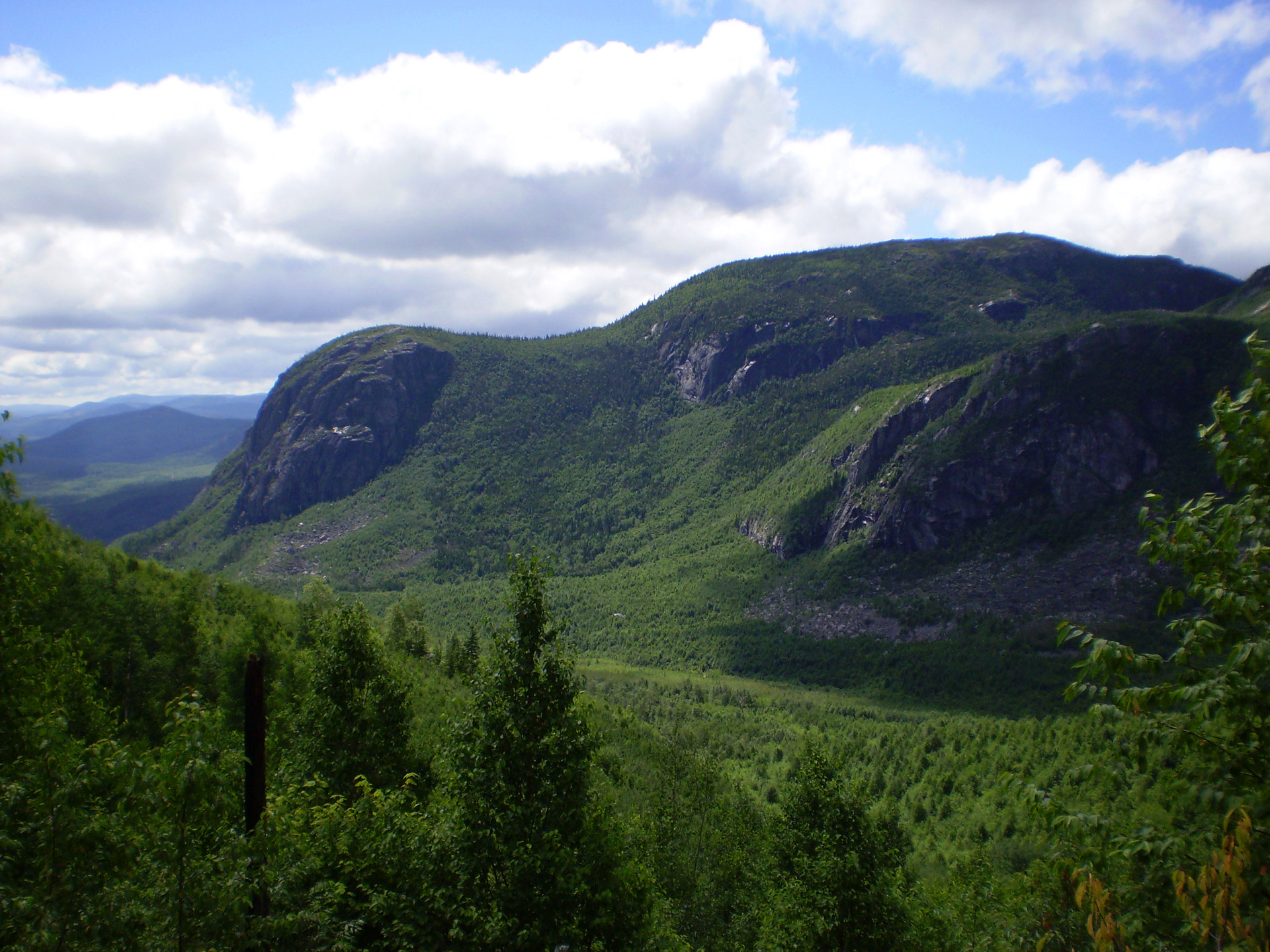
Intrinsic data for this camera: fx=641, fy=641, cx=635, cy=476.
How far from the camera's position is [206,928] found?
966cm

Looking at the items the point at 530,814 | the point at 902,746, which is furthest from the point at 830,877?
the point at 902,746

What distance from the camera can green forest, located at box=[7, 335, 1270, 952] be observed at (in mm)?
6699

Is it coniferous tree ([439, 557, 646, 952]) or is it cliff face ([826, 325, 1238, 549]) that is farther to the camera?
cliff face ([826, 325, 1238, 549])

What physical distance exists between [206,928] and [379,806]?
7.21 meters

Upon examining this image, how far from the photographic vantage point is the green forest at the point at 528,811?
6699mm

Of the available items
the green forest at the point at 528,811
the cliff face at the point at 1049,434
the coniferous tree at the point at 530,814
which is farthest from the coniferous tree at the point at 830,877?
the cliff face at the point at 1049,434

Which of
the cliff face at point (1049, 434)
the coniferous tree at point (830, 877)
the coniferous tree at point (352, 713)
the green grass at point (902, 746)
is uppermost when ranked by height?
the cliff face at point (1049, 434)

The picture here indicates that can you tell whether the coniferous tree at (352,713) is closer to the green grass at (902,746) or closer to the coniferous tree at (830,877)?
the coniferous tree at (830,877)

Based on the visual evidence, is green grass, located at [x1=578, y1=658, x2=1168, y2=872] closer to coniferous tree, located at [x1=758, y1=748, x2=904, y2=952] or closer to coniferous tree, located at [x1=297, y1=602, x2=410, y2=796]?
coniferous tree, located at [x1=758, y1=748, x2=904, y2=952]

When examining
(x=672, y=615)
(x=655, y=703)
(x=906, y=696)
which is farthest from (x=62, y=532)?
(x=672, y=615)

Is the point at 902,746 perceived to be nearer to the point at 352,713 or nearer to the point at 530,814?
the point at 352,713

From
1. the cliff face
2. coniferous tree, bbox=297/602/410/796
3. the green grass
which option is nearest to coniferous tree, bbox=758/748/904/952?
the green grass

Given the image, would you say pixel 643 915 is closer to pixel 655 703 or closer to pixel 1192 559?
pixel 1192 559

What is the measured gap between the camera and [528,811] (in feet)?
49.0
